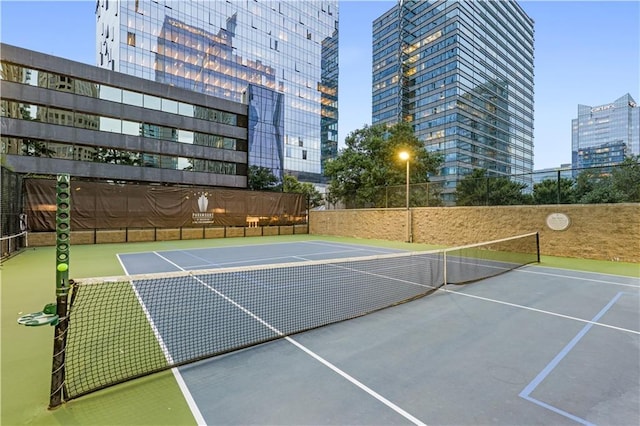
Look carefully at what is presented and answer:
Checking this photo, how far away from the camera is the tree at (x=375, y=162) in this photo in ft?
93.1

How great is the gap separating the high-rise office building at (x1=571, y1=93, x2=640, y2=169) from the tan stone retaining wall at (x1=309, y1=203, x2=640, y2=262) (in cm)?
19778

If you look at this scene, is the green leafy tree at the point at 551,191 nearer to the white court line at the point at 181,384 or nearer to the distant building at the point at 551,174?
the distant building at the point at 551,174

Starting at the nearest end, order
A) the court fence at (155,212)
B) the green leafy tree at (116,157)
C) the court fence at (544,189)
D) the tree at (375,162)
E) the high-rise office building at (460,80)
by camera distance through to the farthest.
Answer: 1. the court fence at (544,189)
2. the court fence at (155,212)
3. the tree at (375,162)
4. the green leafy tree at (116,157)
5. the high-rise office building at (460,80)

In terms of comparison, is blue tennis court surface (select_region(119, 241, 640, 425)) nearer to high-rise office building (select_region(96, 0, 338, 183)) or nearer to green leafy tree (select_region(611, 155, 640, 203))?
green leafy tree (select_region(611, 155, 640, 203))

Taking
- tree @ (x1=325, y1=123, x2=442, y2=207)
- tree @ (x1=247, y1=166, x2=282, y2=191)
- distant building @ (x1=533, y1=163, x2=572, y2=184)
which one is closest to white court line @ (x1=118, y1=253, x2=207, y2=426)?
distant building @ (x1=533, y1=163, x2=572, y2=184)

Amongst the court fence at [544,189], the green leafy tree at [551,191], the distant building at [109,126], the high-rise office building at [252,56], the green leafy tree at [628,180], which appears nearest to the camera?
the green leafy tree at [628,180]

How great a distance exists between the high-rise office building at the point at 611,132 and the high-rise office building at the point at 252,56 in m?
164

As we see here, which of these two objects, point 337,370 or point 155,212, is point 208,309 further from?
point 155,212

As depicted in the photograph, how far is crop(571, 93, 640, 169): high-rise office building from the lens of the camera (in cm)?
16888

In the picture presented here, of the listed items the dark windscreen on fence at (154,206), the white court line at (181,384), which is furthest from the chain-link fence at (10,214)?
the white court line at (181,384)

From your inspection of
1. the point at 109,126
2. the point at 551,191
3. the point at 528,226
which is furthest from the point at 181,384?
the point at 109,126

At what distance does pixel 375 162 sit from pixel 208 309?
25.1 metres

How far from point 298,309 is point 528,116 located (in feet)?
377

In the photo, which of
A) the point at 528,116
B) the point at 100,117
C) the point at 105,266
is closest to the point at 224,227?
the point at 105,266
